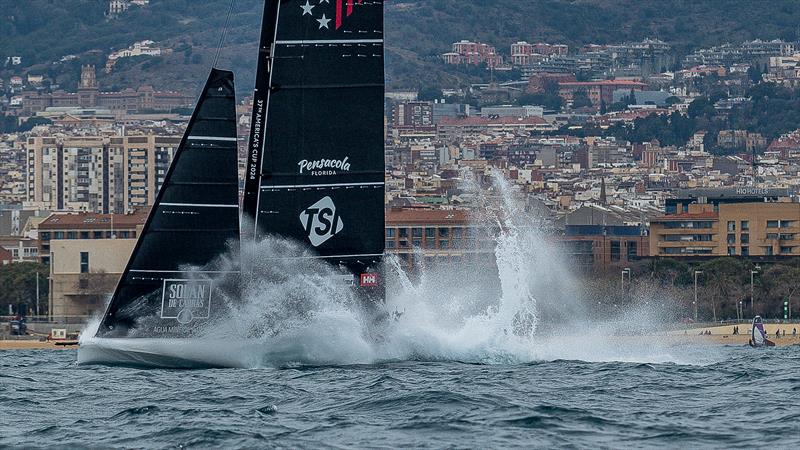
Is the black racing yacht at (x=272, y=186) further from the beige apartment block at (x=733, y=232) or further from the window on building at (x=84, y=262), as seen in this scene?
the beige apartment block at (x=733, y=232)

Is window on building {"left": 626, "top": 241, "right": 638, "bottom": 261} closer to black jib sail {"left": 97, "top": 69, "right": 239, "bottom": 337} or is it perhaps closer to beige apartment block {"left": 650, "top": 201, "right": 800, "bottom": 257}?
beige apartment block {"left": 650, "top": 201, "right": 800, "bottom": 257}

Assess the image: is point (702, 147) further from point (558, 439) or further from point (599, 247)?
point (558, 439)

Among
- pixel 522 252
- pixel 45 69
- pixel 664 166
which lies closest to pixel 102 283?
pixel 522 252

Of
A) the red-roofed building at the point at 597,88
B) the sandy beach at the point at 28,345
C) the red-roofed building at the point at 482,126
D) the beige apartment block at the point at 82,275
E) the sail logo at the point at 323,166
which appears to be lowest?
the sandy beach at the point at 28,345

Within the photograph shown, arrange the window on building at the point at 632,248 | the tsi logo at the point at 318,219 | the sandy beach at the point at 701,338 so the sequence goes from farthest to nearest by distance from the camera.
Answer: the window on building at the point at 632,248 → the sandy beach at the point at 701,338 → the tsi logo at the point at 318,219

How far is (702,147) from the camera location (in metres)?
156

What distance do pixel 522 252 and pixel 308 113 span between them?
3457mm

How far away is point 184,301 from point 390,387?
8.85 ft

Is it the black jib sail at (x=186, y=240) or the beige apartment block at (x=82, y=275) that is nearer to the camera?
the black jib sail at (x=186, y=240)

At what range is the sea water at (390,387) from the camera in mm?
13477

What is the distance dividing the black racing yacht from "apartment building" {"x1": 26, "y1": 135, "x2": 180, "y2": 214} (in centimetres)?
8556

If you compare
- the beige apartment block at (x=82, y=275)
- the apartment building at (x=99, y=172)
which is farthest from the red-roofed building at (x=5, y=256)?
the apartment building at (x=99, y=172)

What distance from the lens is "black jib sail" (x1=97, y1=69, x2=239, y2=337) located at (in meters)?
17.7

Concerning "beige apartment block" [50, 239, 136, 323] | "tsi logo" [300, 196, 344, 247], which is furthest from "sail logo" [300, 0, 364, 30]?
"beige apartment block" [50, 239, 136, 323]
